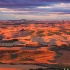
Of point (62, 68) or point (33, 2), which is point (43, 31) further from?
point (62, 68)

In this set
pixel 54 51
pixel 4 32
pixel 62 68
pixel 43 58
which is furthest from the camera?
pixel 4 32

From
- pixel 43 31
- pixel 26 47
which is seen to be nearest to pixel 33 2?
pixel 43 31

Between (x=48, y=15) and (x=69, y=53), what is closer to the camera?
(x=69, y=53)

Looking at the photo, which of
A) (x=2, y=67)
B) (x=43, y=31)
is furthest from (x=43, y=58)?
(x=43, y=31)

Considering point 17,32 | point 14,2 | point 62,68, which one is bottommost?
point 62,68

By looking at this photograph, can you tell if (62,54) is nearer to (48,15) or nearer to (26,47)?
(26,47)

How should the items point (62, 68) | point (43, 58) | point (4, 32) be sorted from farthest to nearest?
point (4, 32) < point (43, 58) < point (62, 68)

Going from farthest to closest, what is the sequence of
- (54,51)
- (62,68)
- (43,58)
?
(54,51), (43,58), (62,68)

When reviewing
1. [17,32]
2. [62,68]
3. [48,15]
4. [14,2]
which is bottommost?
[62,68]

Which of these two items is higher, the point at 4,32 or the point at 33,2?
the point at 33,2
